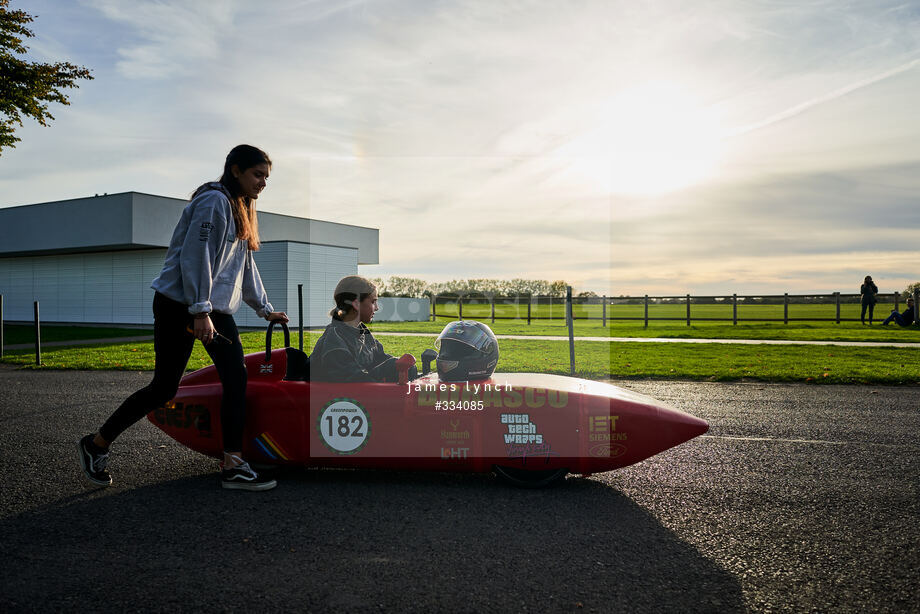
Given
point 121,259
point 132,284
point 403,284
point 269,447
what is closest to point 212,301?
point 269,447

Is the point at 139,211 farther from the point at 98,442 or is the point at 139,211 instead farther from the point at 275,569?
the point at 275,569

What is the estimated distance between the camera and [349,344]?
4070mm

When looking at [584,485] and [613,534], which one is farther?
[584,485]

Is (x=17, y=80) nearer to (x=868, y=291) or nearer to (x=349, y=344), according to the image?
(x=349, y=344)

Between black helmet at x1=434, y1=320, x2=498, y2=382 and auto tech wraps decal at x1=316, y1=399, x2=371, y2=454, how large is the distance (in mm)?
581

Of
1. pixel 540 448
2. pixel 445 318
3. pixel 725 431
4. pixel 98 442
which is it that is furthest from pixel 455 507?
pixel 445 318

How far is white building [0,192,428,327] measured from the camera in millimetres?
25953

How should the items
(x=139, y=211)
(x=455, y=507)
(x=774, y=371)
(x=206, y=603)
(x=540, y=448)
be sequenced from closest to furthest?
(x=206, y=603) → (x=455, y=507) → (x=540, y=448) → (x=774, y=371) → (x=139, y=211)

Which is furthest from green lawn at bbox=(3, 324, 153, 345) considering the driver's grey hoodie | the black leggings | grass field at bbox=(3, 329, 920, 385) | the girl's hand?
the driver's grey hoodie

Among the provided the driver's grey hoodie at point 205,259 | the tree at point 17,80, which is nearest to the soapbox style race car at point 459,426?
the driver's grey hoodie at point 205,259

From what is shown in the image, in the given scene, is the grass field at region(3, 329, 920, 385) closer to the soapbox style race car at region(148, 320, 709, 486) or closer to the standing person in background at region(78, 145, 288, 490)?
the soapbox style race car at region(148, 320, 709, 486)

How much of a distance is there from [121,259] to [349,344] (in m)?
31.1

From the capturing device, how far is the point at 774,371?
9883mm

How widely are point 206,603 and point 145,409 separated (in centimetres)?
172
